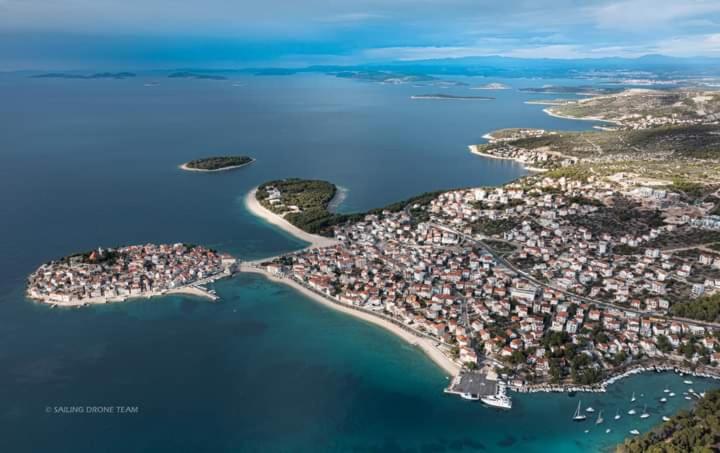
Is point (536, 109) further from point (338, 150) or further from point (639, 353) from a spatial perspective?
point (639, 353)

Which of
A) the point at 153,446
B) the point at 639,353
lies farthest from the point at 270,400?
the point at 639,353

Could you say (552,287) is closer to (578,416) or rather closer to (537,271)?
(537,271)

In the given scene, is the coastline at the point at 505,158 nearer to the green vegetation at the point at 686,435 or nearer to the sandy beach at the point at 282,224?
the sandy beach at the point at 282,224

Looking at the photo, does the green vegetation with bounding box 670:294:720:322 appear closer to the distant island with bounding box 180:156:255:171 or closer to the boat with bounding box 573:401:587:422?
the boat with bounding box 573:401:587:422

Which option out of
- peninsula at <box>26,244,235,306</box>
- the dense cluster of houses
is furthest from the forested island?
peninsula at <box>26,244,235,306</box>

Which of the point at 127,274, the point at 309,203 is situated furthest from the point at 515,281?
the point at 127,274
